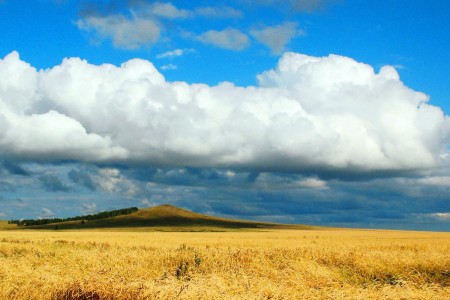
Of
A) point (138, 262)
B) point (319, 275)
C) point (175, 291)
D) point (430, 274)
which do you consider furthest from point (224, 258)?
point (175, 291)

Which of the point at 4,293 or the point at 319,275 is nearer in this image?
the point at 4,293

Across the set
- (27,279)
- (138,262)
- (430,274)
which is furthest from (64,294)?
(430,274)

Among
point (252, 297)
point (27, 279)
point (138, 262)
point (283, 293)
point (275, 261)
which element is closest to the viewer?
point (252, 297)

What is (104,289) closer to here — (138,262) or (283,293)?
(283,293)

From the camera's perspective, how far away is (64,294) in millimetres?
15453

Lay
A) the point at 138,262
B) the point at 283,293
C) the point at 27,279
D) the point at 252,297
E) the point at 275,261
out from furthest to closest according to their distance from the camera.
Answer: the point at 275,261
the point at 138,262
the point at 27,279
the point at 283,293
the point at 252,297

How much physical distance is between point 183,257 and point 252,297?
46.3ft

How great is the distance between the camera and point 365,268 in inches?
1011

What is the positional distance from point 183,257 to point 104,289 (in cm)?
1321

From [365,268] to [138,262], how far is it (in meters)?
11.8

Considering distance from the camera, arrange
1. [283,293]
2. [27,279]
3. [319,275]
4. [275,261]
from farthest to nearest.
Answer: [275,261] → [319,275] → [27,279] → [283,293]

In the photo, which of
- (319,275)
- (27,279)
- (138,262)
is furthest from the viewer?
(138,262)

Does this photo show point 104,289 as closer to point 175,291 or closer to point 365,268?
point 175,291

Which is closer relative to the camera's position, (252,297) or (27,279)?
(252,297)
